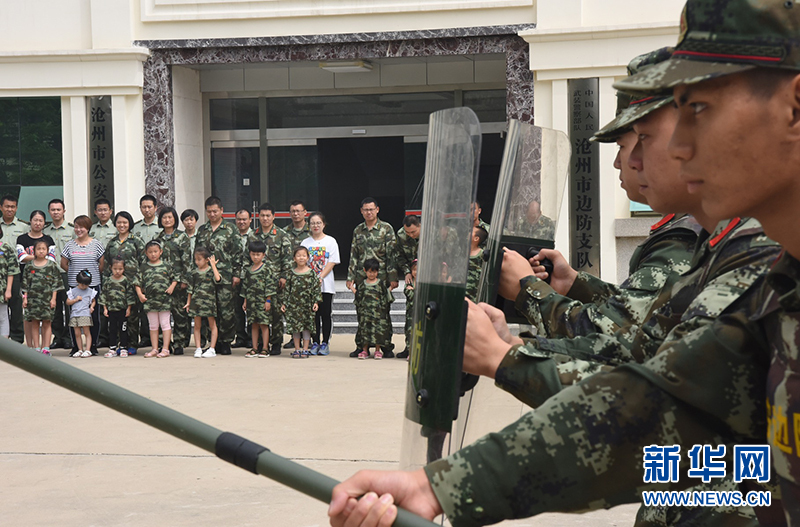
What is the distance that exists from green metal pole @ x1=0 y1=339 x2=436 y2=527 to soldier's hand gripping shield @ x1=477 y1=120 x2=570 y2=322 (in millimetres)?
958

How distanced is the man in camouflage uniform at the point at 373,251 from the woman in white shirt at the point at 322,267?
0.97 feet

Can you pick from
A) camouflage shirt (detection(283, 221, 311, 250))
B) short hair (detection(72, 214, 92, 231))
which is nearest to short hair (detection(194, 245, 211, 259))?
camouflage shirt (detection(283, 221, 311, 250))

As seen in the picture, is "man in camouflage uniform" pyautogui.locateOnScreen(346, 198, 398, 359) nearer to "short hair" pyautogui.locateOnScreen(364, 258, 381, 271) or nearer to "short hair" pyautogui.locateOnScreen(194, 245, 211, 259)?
"short hair" pyautogui.locateOnScreen(364, 258, 381, 271)

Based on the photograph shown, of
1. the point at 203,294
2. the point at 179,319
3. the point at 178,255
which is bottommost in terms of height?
the point at 179,319

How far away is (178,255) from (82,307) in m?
1.18

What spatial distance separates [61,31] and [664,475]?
1312cm

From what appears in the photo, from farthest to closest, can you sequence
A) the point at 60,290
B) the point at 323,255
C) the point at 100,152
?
the point at 100,152 < the point at 323,255 < the point at 60,290

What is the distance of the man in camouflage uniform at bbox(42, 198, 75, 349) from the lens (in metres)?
10.1

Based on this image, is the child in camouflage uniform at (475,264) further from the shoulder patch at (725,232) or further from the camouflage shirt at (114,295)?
the camouflage shirt at (114,295)

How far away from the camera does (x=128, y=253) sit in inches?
395

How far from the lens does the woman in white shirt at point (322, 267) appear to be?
991cm

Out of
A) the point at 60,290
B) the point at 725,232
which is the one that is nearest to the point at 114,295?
the point at 60,290

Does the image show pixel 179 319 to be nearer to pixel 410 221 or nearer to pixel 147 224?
pixel 147 224

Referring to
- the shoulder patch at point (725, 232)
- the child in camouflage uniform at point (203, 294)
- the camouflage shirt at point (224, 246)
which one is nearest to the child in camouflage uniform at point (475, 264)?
the shoulder patch at point (725, 232)
